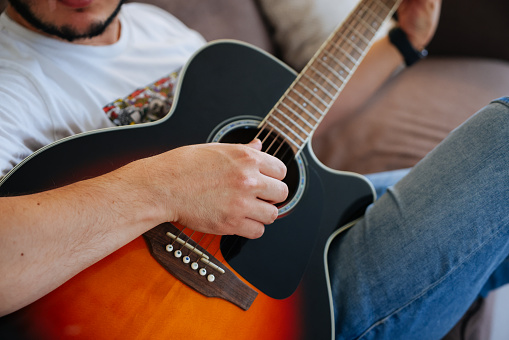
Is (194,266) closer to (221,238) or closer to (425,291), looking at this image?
(221,238)

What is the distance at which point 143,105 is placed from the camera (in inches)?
36.1

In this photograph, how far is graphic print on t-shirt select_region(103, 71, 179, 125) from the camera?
2.90 ft

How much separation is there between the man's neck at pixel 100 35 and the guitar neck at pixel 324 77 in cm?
47

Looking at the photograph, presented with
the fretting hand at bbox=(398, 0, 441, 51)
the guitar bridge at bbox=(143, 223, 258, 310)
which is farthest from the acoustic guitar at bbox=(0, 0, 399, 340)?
the fretting hand at bbox=(398, 0, 441, 51)

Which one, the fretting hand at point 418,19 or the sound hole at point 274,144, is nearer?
the sound hole at point 274,144

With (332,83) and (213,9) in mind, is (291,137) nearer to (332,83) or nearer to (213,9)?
(332,83)

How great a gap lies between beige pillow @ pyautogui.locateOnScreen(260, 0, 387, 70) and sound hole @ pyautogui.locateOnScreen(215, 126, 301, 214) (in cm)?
68

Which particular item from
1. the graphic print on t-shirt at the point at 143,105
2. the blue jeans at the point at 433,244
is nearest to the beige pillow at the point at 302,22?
the graphic print on t-shirt at the point at 143,105

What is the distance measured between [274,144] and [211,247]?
0.87 ft

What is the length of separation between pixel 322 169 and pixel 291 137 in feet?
0.34

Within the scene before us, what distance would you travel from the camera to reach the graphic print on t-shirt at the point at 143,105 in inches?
34.8

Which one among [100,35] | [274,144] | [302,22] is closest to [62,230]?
[274,144]

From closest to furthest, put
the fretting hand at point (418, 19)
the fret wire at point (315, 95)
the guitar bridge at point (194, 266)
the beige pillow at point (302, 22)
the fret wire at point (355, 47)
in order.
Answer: the guitar bridge at point (194, 266) < the fret wire at point (315, 95) < the fret wire at point (355, 47) < the fretting hand at point (418, 19) < the beige pillow at point (302, 22)

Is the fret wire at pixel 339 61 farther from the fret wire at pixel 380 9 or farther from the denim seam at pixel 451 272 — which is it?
the denim seam at pixel 451 272
